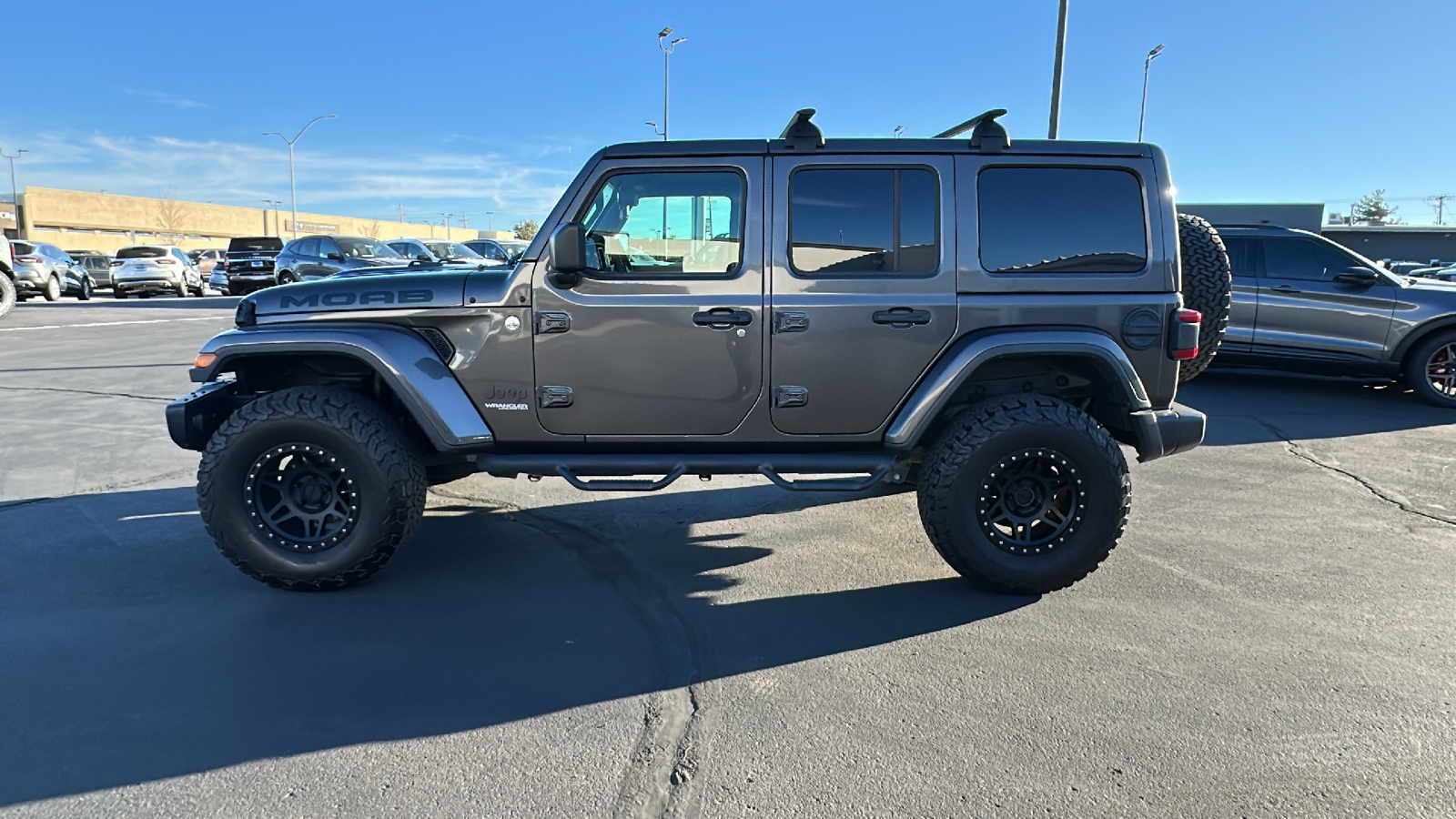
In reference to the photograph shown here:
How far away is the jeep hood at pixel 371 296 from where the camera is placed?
13.1 feet

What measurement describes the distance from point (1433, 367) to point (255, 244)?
27.3 m

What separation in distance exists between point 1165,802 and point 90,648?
3.78 metres

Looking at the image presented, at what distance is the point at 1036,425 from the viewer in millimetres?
3930

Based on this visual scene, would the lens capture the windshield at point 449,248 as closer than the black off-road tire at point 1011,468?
No

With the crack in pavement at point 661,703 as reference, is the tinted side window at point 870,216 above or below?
above

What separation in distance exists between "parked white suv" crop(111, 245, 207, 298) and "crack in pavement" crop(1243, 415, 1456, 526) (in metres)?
28.1

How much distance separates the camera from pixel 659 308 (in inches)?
156

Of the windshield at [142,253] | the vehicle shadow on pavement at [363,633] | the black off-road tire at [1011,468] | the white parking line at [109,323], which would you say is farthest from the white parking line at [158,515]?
the windshield at [142,253]

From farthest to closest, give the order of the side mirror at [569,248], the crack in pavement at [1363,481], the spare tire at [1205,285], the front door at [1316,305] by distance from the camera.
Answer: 1. the front door at [1316,305]
2. the crack in pavement at [1363,481]
3. the spare tire at [1205,285]
4. the side mirror at [569,248]

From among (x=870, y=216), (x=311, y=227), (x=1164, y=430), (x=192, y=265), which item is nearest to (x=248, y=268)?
(x=192, y=265)

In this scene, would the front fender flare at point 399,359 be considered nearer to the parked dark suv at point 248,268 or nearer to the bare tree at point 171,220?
the parked dark suv at point 248,268

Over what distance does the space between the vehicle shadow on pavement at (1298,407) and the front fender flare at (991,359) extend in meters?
3.86

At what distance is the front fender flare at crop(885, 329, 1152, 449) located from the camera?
12.9 feet

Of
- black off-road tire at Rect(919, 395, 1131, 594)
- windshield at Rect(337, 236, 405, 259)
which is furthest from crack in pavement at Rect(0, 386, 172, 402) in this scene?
windshield at Rect(337, 236, 405, 259)
